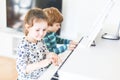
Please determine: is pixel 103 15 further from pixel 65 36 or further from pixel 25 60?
pixel 65 36

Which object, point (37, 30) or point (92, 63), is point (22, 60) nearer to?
point (37, 30)

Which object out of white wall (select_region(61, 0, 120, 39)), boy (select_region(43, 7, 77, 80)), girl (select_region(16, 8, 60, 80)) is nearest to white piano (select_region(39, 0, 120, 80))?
girl (select_region(16, 8, 60, 80))

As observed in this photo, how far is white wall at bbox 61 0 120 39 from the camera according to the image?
9.62 feet

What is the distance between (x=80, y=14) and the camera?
9.93ft

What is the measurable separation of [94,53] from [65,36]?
180cm

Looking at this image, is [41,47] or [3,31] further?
[3,31]

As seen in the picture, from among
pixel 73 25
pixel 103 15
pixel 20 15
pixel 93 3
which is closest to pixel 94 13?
pixel 93 3

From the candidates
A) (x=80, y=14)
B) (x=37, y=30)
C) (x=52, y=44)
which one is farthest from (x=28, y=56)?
(x=80, y=14)

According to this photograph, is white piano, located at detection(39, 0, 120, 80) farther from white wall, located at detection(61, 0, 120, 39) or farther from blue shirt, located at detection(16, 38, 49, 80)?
white wall, located at detection(61, 0, 120, 39)

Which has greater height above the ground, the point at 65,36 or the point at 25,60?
the point at 25,60

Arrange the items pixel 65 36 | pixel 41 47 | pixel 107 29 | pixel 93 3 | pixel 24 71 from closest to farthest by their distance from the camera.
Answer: pixel 24 71 → pixel 41 47 → pixel 107 29 → pixel 93 3 → pixel 65 36

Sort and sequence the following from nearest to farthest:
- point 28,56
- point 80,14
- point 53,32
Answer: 1. point 28,56
2. point 53,32
3. point 80,14

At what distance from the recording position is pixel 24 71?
4.27 ft

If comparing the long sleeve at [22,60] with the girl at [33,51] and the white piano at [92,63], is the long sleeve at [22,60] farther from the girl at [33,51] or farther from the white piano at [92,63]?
the white piano at [92,63]
